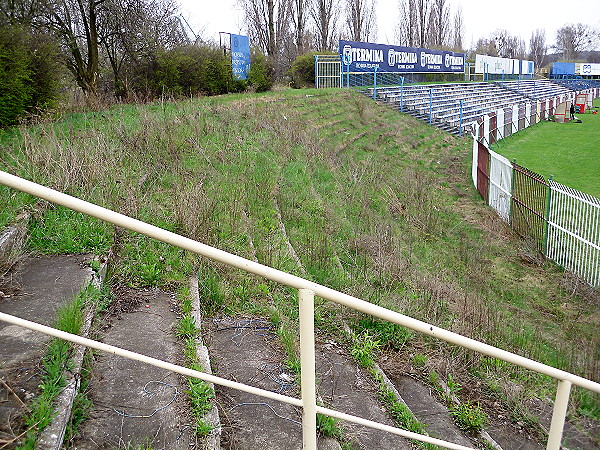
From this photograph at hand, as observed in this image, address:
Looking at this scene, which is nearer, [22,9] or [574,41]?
[22,9]

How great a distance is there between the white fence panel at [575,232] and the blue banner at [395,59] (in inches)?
902

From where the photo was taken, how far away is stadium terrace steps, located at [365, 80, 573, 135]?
28812 mm

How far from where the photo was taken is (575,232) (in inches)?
359

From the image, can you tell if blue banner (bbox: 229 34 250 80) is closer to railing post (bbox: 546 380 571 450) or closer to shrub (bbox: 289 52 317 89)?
shrub (bbox: 289 52 317 89)

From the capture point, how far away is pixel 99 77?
19938 mm

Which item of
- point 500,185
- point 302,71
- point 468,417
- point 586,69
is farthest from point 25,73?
point 586,69

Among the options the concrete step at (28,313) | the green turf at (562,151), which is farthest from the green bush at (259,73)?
the concrete step at (28,313)

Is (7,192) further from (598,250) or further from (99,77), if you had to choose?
(99,77)

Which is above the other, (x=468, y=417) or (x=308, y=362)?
(x=308, y=362)

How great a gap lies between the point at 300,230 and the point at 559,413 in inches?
219

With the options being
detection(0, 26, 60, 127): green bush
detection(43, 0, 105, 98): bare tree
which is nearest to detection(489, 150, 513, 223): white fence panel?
detection(0, 26, 60, 127): green bush

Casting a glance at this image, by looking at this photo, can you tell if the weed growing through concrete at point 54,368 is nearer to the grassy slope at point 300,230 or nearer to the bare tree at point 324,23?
the grassy slope at point 300,230

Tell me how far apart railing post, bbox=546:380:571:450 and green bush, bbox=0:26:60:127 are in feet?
30.2

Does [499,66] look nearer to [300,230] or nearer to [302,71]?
[302,71]
